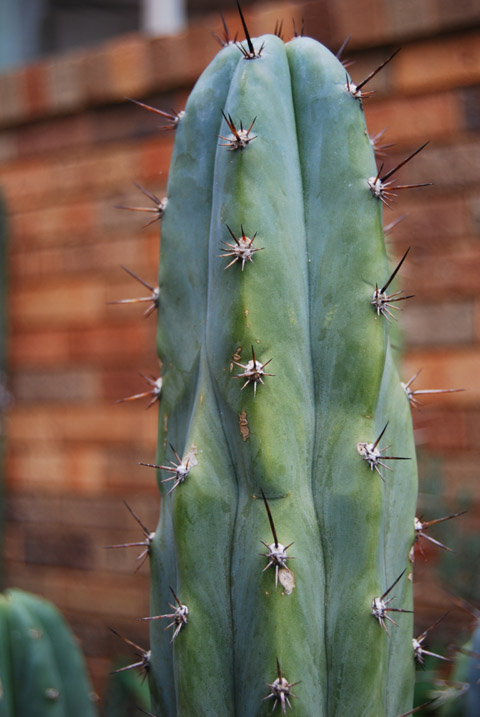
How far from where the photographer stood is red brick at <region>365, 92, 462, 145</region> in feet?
8.17

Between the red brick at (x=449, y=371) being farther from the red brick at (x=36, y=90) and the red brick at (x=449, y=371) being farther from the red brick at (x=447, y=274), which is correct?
the red brick at (x=36, y=90)

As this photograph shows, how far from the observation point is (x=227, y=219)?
0.97 metres

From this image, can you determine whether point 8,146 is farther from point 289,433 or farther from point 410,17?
point 289,433

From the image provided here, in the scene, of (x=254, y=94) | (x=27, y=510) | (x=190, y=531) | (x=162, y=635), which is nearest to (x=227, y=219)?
(x=254, y=94)

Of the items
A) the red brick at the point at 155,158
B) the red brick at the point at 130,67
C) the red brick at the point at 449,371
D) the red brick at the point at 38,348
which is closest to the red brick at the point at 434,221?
the red brick at the point at 449,371

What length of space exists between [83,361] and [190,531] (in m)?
2.25

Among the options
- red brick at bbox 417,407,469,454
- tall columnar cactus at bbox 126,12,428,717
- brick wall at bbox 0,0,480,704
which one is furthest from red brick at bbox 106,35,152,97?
tall columnar cactus at bbox 126,12,428,717

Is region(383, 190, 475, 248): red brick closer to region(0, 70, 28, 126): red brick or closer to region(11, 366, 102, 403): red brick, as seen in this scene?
region(11, 366, 102, 403): red brick

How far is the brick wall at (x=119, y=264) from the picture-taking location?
2.48 metres

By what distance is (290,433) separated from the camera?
0.93 metres

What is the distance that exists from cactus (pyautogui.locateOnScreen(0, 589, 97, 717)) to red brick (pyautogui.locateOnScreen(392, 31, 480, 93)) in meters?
2.00

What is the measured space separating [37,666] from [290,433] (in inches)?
30.0

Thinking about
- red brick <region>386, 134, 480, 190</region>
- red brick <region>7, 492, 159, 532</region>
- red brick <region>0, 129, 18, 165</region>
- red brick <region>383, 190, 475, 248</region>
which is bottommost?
red brick <region>7, 492, 159, 532</region>

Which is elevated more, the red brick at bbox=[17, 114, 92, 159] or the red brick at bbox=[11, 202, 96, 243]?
the red brick at bbox=[17, 114, 92, 159]
